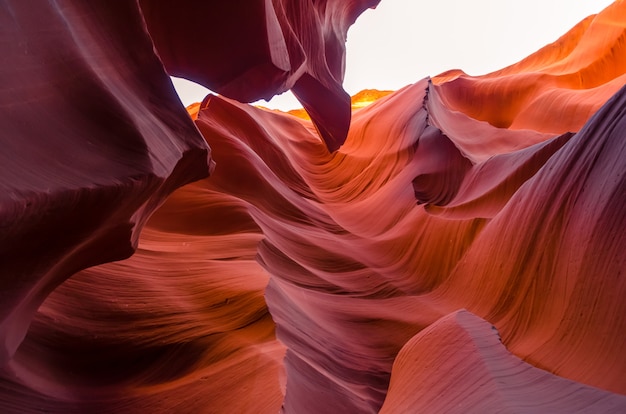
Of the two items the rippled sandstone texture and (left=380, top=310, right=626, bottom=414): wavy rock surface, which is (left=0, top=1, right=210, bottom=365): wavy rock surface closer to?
the rippled sandstone texture

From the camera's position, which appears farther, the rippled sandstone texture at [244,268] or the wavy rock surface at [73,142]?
the rippled sandstone texture at [244,268]

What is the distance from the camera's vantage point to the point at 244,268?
2.08 m

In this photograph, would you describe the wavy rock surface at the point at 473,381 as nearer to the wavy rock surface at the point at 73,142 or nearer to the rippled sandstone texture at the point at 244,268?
the rippled sandstone texture at the point at 244,268

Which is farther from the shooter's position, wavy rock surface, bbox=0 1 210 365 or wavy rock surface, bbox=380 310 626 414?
wavy rock surface, bbox=380 310 626 414

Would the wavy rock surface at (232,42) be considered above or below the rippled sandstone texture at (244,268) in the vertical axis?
above

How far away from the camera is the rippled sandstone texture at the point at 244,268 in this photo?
1.08m

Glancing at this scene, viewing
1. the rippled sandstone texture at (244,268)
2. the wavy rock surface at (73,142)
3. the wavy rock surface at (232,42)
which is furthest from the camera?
the wavy rock surface at (232,42)

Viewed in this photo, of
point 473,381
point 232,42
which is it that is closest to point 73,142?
point 473,381

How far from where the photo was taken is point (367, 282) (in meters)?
2.63

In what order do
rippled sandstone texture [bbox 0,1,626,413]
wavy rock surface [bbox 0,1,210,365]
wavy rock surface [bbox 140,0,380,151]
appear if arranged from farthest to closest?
1. wavy rock surface [bbox 140,0,380,151]
2. rippled sandstone texture [bbox 0,1,626,413]
3. wavy rock surface [bbox 0,1,210,365]

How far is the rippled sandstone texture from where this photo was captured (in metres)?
1.08

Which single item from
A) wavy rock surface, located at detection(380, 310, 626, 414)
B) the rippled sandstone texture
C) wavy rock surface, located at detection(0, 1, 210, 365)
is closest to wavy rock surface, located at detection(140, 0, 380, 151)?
the rippled sandstone texture

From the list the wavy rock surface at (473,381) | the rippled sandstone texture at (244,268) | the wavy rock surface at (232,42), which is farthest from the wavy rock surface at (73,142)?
the wavy rock surface at (232,42)

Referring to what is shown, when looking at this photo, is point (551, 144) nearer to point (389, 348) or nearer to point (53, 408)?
point (389, 348)
